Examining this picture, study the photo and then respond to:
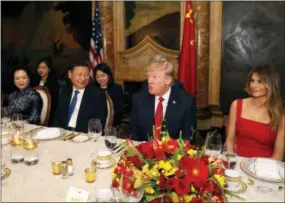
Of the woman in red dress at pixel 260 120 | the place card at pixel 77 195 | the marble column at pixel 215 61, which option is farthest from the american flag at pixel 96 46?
the place card at pixel 77 195

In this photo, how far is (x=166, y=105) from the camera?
2.94m

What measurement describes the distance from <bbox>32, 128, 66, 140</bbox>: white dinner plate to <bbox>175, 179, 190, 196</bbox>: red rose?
1.47 meters

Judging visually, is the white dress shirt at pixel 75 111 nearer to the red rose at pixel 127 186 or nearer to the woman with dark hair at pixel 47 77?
the woman with dark hair at pixel 47 77

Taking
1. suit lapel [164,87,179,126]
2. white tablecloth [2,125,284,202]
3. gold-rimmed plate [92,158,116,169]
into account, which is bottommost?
white tablecloth [2,125,284,202]

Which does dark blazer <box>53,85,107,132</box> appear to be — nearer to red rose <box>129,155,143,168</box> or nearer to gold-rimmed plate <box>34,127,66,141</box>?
gold-rimmed plate <box>34,127,66,141</box>

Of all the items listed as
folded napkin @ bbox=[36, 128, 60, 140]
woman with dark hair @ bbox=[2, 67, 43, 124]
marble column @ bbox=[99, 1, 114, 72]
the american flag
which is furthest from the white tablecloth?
marble column @ bbox=[99, 1, 114, 72]

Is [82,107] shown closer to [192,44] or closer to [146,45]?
[192,44]

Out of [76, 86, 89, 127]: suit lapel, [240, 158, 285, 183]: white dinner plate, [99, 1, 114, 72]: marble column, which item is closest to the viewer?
[240, 158, 285, 183]: white dinner plate

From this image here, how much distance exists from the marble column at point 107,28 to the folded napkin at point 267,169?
500 centimetres

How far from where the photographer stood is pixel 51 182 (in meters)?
1.88

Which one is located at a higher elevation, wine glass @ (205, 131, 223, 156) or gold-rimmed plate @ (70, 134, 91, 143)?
wine glass @ (205, 131, 223, 156)

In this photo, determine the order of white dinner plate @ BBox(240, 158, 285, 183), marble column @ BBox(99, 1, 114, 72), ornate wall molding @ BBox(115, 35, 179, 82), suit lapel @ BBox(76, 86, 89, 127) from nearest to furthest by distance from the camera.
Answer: white dinner plate @ BBox(240, 158, 285, 183), suit lapel @ BBox(76, 86, 89, 127), ornate wall molding @ BBox(115, 35, 179, 82), marble column @ BBox(99, 1, 114, 72)

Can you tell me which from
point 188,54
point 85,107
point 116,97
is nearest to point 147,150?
point 85,107

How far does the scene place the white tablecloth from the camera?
1.71 m
